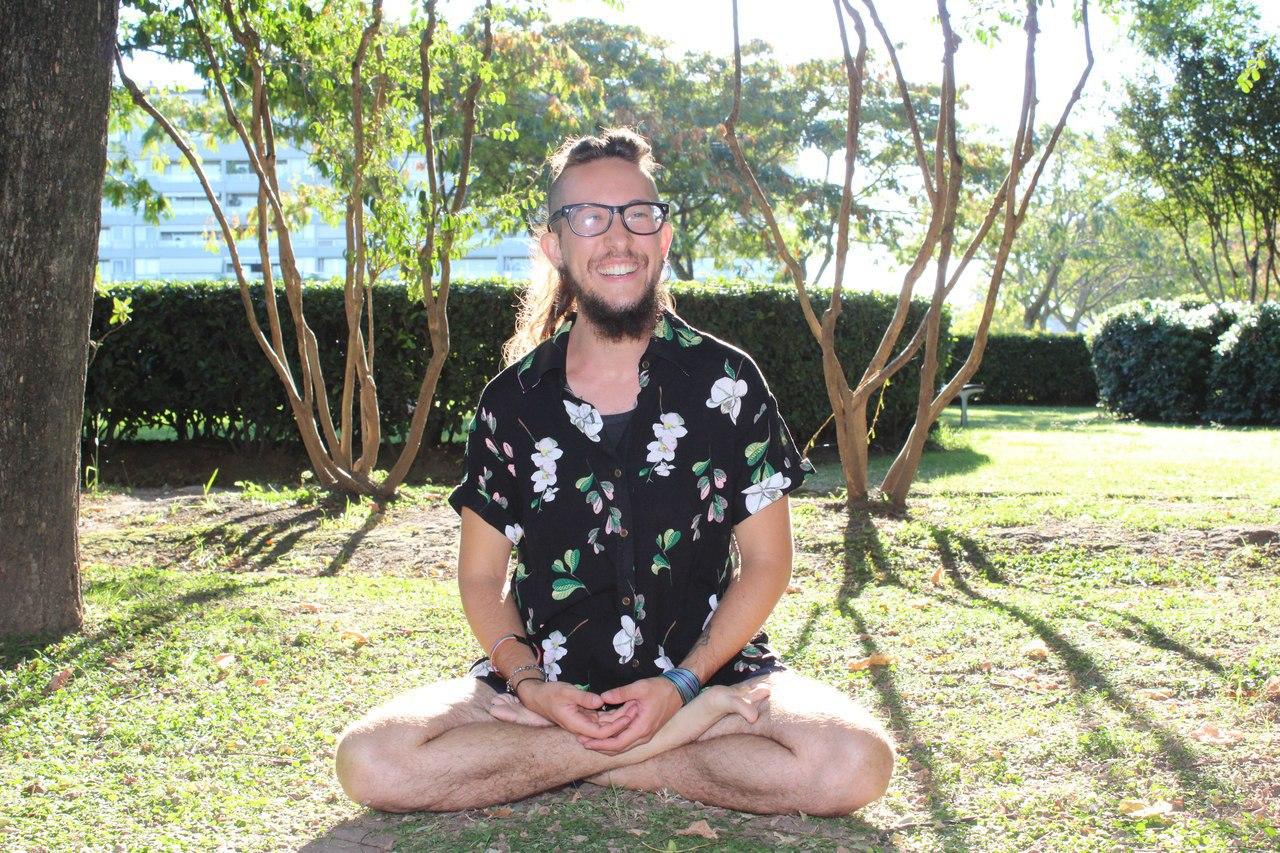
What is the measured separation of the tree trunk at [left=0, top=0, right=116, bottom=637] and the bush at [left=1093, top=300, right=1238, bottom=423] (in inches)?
642

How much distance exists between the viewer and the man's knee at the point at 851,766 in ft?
9.12

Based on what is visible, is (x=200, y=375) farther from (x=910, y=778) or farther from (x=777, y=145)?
(x=777, y=145)

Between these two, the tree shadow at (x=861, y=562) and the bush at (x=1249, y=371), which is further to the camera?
the bush at (x=1249, y=371)

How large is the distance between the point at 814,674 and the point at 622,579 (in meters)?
1.55

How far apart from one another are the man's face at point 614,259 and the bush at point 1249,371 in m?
15.6

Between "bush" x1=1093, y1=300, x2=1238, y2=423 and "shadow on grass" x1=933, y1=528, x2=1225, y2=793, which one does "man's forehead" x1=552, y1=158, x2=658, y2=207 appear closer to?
"shadow on grass" x1=933, y1=528, x2=1225, y2=793

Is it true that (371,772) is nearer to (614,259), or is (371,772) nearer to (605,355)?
(605,355)

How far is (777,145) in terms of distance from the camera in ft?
84.3

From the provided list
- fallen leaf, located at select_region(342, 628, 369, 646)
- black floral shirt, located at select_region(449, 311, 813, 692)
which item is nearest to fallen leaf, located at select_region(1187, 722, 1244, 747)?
black floral shirt, located at select_region(449, 311, 813, 692)

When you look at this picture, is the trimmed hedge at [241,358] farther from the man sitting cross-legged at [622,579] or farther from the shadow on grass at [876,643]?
the man sitting cross-legged at [622,579]

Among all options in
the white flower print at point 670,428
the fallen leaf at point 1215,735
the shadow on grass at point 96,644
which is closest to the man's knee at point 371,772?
the white flower print at point 670,428

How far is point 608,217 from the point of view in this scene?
10.0ft

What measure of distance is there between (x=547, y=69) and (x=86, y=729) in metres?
6.16

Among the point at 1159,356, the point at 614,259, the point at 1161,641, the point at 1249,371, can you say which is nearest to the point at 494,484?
the point at 614,259
